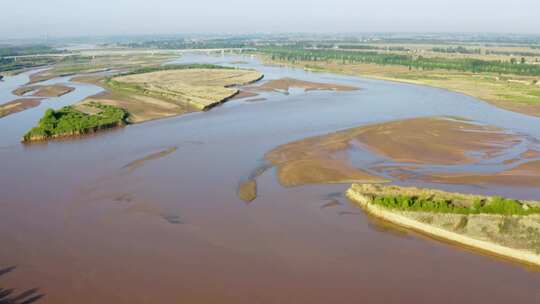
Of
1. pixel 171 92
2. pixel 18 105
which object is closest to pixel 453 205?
pixel 171 92

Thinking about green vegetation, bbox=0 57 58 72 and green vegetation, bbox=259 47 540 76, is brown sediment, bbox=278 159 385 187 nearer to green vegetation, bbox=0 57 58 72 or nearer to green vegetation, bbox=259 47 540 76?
green vegetation, bbox=259 47 540 76

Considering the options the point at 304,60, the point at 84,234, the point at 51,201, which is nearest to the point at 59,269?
the point at 84,234

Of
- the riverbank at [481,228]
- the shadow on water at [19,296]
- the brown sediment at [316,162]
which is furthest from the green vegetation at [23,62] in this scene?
the riverbank at [481,228]

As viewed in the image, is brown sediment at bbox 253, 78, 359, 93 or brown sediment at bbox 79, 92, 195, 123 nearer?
brown sediment at bbox 79, 92, 195, 123

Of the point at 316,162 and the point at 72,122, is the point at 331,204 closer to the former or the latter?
the point at 316,162

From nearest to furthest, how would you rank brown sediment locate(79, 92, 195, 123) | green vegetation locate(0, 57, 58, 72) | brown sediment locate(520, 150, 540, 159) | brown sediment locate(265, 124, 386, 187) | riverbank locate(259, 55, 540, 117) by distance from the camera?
brown sediment locate(265, 124, 386, 187) → brown sediment locate(520, 150, 540, 159) → brown sediment locate(79, 92, 195, 123) → riverbank locate(259, 55, 540, 117) → green vegetation locate(0, 57, 58, 72)

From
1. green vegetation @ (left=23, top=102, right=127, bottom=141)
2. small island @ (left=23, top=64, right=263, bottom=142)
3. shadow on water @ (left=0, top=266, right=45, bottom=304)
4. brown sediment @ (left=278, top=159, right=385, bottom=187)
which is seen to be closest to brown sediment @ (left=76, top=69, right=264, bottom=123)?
small island @ (left=23, top=64, right=263, bottom=142)
